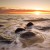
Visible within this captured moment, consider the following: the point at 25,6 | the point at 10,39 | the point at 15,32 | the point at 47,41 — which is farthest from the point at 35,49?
the point at 25,6

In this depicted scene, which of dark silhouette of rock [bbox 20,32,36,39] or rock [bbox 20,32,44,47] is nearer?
rock [bbox 20,32,44,47]

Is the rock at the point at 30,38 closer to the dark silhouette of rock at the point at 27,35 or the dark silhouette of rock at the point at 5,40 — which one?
the dark silhouette of rock at the point at 27,35

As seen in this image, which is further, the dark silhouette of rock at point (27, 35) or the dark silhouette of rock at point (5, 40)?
the dark silhouette of rock at point (27, 35)

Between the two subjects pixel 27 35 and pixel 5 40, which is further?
pixel 27 35

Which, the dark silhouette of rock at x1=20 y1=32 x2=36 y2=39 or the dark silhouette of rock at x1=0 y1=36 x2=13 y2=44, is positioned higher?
the dark silhouette of rock at x1=20 y1=32 x2=36 y2=39

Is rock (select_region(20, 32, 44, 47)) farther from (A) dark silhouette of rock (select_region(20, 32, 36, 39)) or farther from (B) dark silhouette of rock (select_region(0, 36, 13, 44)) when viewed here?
(B) dark silhouette of rock (select_region(0, 36, 13, 44))

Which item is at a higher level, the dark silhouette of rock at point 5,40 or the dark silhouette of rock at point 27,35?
the dark silhouette of rock at point 27,35

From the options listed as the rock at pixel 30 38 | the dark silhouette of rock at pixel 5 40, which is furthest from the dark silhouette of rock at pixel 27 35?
the dark silhouette of rock at pixel 5 40

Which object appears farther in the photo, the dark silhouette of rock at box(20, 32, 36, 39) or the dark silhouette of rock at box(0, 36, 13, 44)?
the dark silhouette of rock at box(20, 32, 36, 39)

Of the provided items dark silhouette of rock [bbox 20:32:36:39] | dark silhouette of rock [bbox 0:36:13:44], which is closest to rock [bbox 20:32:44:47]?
dark silhouette of rock [bbox 20:32:36:39]

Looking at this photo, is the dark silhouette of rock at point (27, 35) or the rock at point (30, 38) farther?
the dark silhouette of rock at point (27, 35)

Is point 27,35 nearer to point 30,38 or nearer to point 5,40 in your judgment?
point 30,38

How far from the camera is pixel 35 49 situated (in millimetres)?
1296

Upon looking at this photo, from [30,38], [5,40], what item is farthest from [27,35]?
[5,40]
